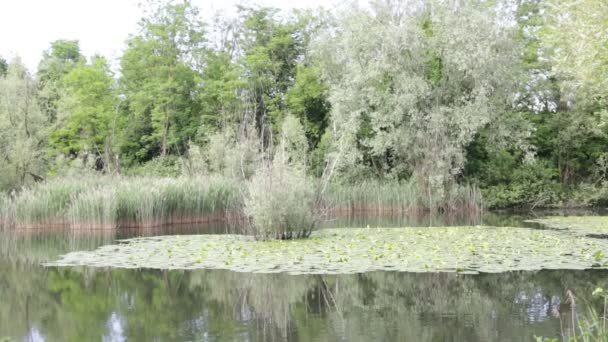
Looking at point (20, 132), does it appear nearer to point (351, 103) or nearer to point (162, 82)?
point (162, 82)

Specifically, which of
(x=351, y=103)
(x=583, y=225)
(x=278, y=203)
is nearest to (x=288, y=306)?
(x=278, y=203)

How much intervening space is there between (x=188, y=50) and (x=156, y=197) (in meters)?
20.5

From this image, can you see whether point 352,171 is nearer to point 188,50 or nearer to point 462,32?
point 462,32

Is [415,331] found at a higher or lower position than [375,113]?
lower

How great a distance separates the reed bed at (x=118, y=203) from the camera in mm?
18984

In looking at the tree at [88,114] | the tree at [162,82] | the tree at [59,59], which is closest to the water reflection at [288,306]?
the tree at [88,114]

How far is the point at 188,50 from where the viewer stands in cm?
3822

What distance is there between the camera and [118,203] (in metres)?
19.1

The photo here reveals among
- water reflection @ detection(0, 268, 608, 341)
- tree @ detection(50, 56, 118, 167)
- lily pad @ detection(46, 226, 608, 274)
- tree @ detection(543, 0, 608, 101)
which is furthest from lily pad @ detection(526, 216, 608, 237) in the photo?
tree @ detection(50, 56, 118, 167)

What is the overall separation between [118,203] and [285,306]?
40.2 ft

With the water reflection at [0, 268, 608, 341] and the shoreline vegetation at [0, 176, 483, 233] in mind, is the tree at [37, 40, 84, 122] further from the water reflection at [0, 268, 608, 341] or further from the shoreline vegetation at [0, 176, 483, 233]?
the water reflection at [0, 268, 608, 341]

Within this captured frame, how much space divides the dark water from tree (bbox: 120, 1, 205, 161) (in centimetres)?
2553

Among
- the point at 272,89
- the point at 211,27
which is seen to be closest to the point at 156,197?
the point at 272,89

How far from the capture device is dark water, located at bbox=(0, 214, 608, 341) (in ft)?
22.2
